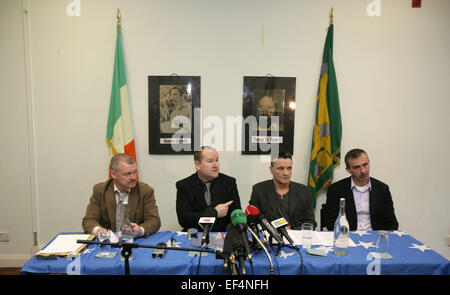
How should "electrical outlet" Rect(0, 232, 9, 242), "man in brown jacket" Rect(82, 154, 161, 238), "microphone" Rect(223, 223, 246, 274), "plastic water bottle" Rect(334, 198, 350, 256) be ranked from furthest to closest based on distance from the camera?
"electrical outlet" Rect(0, 232, 9, 242), "man in brown jacket" Rect(82, 154, 161, 238), "plastic water bottle" Rect(334, 198, 350, 256), "microphone" Rect(223, 223, 246, 274)

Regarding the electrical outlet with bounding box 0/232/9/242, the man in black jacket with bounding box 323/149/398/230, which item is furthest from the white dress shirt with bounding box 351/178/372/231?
the electrical outlet with bounding box 0/232/9/242

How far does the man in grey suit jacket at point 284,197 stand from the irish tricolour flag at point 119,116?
62.9 inches

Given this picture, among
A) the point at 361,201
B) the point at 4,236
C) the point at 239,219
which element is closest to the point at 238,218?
the point at 239,219

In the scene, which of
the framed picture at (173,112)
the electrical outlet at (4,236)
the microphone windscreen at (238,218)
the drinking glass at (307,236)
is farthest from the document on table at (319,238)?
the electrical outlet at (4,236)

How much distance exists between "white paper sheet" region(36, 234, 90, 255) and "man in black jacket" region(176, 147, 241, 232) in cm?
84

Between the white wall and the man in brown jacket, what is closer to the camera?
the man in brown jacket

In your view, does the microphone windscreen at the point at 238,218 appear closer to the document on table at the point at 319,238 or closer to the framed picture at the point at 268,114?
the document on table at the point at 319,238

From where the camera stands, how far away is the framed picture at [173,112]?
319 centimetres

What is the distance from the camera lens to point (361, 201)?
8.53 feet

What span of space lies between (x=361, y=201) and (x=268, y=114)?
1.35 meters

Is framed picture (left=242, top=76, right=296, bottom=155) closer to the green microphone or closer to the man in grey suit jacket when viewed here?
the man in grey suit jacket

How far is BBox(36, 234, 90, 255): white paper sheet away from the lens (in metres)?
1.69

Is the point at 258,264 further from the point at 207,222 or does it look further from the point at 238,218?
the point at 207,222

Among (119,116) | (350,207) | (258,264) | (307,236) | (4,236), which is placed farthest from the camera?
(4,236)
